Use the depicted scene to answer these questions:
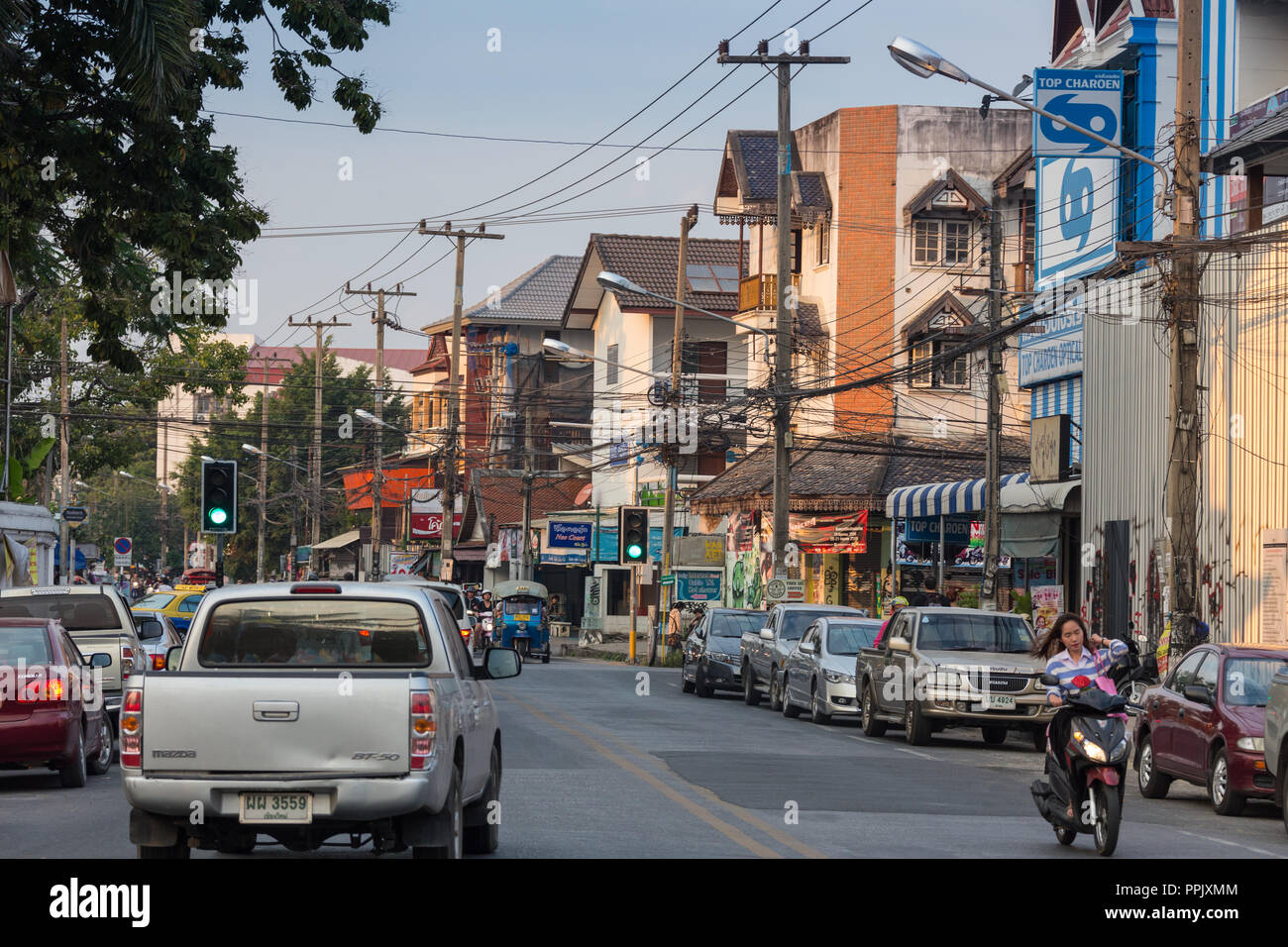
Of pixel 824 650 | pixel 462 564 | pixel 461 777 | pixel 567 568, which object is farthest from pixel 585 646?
pixel 461 777

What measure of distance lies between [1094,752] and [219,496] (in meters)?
16.7

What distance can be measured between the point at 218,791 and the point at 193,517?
105134 mm

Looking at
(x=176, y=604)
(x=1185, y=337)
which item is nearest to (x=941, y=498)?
(x=1185, y=337)

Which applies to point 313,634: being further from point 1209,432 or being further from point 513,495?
point 513,495

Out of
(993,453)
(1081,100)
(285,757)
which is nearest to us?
(285,757)

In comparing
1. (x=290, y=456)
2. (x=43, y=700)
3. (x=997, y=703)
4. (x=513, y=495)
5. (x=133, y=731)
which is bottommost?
(x=997, y=703)

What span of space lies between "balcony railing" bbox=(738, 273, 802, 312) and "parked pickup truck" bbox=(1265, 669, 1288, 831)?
38.9 m

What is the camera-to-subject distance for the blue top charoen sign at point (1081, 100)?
104ft

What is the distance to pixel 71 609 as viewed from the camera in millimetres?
20578

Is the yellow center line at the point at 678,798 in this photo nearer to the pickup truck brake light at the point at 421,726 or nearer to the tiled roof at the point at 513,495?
the pickup truck brake light at the point at 421,726

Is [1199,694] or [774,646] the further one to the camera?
[774,646]

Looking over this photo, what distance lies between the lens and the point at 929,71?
20609 mm

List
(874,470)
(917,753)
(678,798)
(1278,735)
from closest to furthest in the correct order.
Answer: (1278,735)
(678,798)
(917,753)
(874,470)

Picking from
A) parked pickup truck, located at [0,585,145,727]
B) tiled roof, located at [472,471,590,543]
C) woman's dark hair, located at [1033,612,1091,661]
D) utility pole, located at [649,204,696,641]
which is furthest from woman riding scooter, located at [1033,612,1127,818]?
tiled roof, located at [472,471,590,543]
